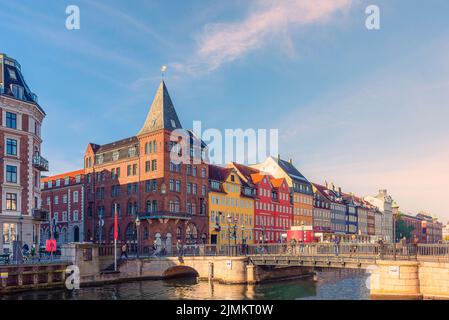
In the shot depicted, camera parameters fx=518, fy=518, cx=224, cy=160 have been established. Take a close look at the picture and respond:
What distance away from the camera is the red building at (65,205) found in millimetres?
89250

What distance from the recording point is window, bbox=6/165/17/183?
55094 mm

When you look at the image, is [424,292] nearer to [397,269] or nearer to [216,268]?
[397,269]

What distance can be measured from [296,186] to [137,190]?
46106 mm

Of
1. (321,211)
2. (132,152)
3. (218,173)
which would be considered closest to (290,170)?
(321,211)

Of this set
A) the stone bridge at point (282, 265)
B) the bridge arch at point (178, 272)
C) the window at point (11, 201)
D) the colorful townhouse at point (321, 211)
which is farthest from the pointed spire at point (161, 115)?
the colorful townhouse at point (321, 211)

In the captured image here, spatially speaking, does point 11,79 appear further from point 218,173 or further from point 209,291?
point 218,173

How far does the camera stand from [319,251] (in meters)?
51.5

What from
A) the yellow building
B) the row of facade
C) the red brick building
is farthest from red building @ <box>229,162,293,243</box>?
the red brick building

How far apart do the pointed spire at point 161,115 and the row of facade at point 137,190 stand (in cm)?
19

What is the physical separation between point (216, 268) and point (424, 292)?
917 inches

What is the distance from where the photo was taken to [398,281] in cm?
3847

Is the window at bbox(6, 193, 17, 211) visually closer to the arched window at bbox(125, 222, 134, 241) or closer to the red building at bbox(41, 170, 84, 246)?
the arched window at bbox(125, 222, 134, 241)

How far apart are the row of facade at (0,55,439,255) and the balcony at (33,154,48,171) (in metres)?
0.18
